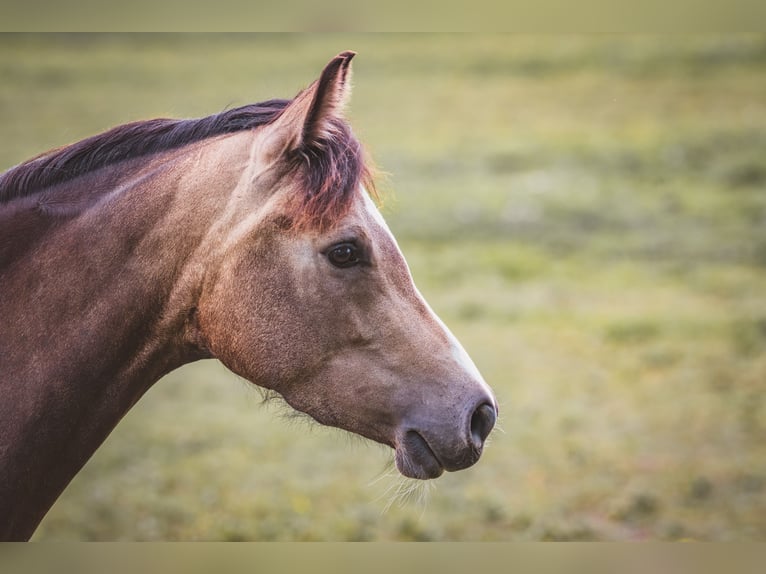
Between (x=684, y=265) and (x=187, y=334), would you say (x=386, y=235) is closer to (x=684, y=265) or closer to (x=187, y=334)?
(x=187, y=334)

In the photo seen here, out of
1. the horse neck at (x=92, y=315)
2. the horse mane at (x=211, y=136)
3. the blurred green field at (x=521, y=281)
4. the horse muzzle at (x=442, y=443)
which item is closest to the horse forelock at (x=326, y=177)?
the horse mane at (x=211, y=136)

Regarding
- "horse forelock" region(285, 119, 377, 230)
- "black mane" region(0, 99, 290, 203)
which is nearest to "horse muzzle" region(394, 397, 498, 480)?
"horse forelock" region(285, 119, 377, 230)

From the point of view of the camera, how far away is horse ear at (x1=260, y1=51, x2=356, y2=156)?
2.13 meters

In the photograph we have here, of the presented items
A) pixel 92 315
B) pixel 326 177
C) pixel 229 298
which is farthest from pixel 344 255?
pixel 92 315

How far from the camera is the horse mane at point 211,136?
2.19 m

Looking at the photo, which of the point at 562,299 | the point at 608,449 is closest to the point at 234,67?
the point at 562,299

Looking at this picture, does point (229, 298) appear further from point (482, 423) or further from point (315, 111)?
point (482, 423)

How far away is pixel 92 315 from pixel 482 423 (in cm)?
105

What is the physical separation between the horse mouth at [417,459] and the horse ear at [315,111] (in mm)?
826

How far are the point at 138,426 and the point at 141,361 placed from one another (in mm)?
5594

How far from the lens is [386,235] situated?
2.30 m

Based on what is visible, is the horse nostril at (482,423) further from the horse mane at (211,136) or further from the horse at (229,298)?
the horse mane at (211,136)

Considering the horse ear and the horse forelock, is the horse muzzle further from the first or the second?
the horse ear

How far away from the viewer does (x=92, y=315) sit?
2166mm
